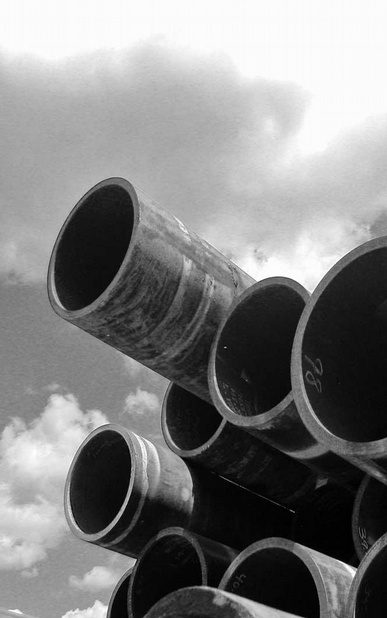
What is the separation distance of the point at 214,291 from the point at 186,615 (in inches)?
85.2

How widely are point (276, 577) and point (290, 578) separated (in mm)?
Result: 93

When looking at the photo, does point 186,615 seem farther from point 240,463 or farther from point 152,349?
point 240,463

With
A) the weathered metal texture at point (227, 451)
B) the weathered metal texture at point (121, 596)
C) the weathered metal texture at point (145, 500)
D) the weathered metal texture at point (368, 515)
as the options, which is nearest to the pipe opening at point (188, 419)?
the weathered metal texture at point (227, 451)

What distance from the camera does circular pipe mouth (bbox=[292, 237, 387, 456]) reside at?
9.92 ft

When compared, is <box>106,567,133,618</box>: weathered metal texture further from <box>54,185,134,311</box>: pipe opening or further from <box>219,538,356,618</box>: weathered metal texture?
<box>54,185,134,311</box>: pipe opening

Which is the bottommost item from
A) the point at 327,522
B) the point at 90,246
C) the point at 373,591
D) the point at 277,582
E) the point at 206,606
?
the point at 206,606

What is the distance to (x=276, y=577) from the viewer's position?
3893 millimetres

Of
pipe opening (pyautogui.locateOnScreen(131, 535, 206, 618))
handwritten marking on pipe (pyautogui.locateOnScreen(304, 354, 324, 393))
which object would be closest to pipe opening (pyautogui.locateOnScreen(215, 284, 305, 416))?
handwritten marking on pipe (pyautogui.locateOnScreen(304, 354, 324, 393))

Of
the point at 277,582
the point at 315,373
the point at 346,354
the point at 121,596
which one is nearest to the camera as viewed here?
the point at 315,373

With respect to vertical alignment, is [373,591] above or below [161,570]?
below

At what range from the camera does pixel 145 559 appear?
463cm

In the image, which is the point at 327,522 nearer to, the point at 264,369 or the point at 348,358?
the point at 264,369

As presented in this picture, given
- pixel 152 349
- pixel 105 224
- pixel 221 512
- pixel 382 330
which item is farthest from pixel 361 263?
pixel 221 512

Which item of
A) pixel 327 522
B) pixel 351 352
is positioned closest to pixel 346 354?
pixel 351 352
